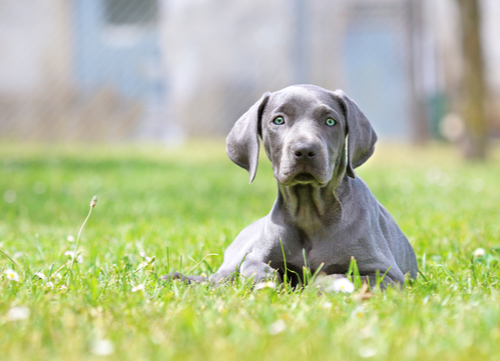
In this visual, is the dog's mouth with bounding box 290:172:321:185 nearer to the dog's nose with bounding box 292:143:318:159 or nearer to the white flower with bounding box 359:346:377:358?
the dog's nose with bounding box 292:143:318:159

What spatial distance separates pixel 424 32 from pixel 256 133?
35.2ft

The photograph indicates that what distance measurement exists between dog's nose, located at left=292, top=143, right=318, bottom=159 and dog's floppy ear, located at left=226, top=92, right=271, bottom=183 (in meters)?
0.34

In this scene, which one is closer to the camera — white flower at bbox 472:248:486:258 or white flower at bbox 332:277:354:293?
white flower at bbox 332:277:354:293

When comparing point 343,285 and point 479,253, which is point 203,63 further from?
point 343,285

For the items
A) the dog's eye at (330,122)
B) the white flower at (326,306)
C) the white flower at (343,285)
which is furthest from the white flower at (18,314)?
the dog's eye at (330,122)

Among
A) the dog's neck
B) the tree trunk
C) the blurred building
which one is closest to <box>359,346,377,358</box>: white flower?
the dog's neck

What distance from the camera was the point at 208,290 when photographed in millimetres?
2639

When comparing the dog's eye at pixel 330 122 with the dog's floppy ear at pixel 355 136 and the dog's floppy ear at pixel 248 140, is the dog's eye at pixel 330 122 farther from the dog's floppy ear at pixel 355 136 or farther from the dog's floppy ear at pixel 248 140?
the dog's floppy ear at pixel 248 140

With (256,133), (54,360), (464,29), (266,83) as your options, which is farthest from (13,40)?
(54,360)

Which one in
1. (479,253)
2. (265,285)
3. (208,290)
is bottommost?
(479,253)

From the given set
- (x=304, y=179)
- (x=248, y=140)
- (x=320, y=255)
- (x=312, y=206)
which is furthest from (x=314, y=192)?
(x=248, y=140)

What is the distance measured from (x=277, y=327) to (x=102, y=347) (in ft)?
1.77

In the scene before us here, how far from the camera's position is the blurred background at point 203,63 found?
41.0ft

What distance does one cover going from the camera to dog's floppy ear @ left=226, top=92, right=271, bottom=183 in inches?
114
